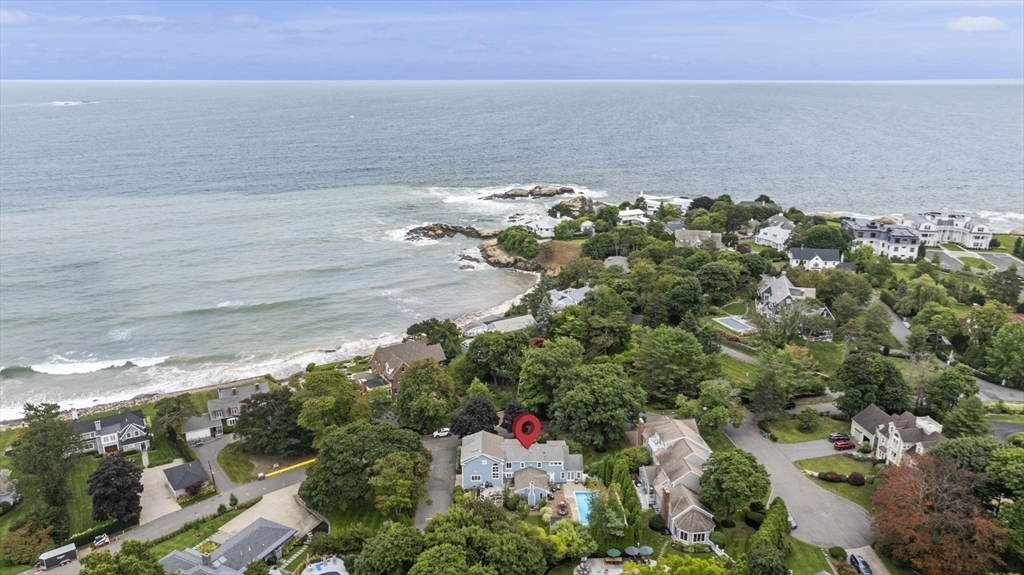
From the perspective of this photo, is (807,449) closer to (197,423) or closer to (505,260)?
(197,423)

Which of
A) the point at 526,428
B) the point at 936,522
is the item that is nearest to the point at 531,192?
the point at 526,428

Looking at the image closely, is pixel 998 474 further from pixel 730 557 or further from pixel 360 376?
pixel 360 376

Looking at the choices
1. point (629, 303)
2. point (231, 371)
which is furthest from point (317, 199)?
point (629, 303)

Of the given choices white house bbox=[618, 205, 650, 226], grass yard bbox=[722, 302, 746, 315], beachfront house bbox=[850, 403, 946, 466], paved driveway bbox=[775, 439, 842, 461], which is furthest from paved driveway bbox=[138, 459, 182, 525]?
white house bbox=[618, 205, 650, 226]

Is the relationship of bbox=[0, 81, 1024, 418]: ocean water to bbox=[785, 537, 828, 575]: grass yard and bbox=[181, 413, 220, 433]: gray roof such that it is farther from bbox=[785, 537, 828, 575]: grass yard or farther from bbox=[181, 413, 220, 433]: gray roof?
bbox=[785, 537, 828, 575]: grass yard

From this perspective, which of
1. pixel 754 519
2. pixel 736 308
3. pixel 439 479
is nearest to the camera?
pixel 754 519

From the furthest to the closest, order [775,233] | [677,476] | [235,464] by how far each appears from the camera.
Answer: [775,233] < [235,464] < [677,476]
